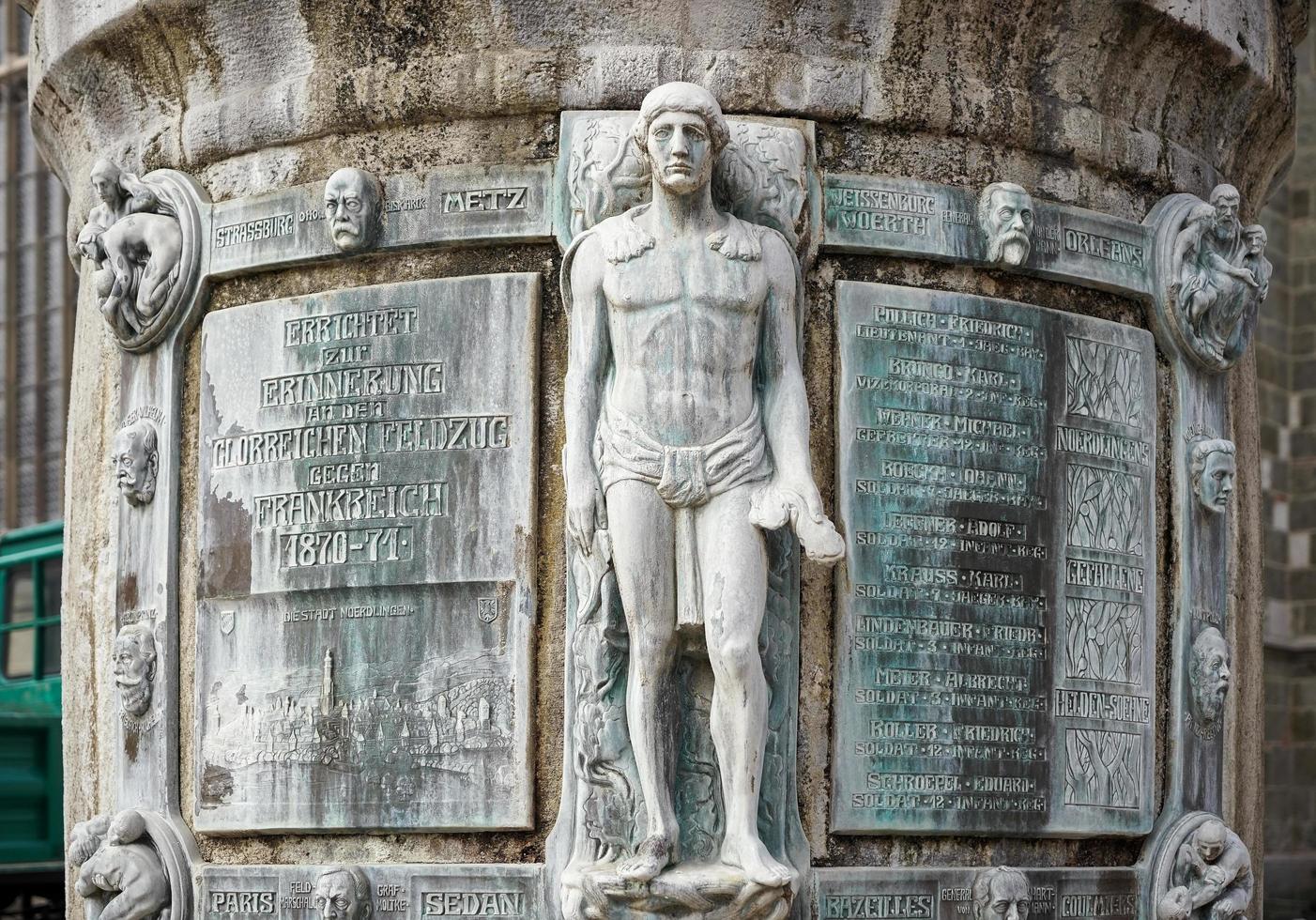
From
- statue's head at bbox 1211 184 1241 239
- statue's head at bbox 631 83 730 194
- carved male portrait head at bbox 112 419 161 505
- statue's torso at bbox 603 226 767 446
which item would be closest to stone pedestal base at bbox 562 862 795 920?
statue's torso at bbox 603 226 767 446

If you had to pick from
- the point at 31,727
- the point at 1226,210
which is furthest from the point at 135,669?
the point at 31,727

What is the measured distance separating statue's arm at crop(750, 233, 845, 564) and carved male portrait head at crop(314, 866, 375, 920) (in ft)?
6.33

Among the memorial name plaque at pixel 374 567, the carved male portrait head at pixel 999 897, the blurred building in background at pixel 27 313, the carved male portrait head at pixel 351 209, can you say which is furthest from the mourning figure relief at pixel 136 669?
the blurred building in background at pixel 27 313

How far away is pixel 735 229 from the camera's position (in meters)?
8.00

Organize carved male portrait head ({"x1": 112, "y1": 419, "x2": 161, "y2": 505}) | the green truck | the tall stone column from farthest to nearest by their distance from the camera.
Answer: the green truck, carved male portrait head ({"x1": 112, "y1": 419, "x2": 161, "y2": 505}), the tall stone column

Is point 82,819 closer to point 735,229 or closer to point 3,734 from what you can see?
point 735,229

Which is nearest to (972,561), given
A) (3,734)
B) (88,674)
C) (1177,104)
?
(1177,104)

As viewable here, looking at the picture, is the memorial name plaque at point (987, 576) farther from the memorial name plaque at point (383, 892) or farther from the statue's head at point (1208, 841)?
the memorial name plaque at point (383, 892)

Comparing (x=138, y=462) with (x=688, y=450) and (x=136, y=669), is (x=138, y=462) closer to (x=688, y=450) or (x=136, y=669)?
(x=136, y=669)

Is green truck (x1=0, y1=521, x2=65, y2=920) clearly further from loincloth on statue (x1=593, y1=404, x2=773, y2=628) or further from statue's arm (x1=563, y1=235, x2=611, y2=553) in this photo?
loincloth on statue (x1=593, y1=404, x2=773, y2=628)

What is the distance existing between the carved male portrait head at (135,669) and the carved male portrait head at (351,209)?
1.69m

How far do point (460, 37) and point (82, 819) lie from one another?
3.48 m

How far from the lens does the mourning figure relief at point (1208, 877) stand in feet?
28.5

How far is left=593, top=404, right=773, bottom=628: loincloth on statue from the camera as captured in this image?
7.82m
